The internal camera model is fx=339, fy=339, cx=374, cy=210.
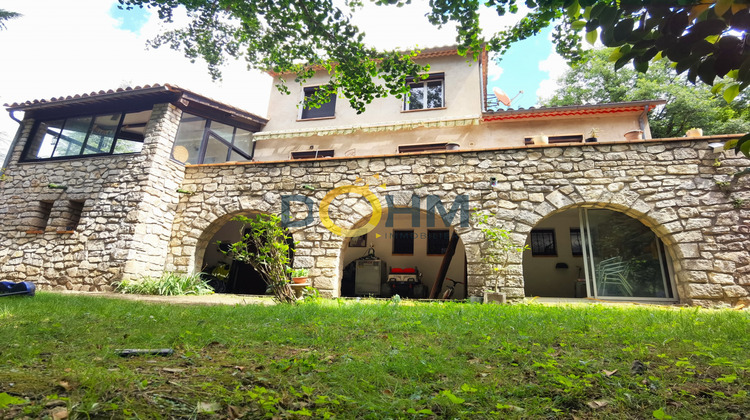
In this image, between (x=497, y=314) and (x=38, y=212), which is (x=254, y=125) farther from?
(x=497, y=314)

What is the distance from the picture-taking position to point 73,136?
8.39 meters

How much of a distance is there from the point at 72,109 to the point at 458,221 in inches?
383

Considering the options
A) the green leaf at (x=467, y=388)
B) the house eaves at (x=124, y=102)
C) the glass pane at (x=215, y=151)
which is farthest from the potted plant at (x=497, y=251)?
the house eaves at (x=124, y=102)

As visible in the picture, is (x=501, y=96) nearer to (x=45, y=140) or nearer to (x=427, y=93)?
(x=427, y=93)

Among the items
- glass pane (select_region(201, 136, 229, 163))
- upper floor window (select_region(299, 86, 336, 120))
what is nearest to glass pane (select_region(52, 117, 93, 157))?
glass pane (select_region(201, 136, 229, 163))

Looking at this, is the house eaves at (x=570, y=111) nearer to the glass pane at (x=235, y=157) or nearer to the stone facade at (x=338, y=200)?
the stone facade at (x=338, y=200)

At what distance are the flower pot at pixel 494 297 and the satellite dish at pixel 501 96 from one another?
7.42 m

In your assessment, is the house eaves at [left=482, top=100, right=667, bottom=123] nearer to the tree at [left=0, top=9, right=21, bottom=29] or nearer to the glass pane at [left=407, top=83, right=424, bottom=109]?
the glass pane at [left=407, top=83, right=424, bottom=109]

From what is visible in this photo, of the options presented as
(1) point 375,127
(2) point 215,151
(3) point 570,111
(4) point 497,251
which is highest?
(3) point 570,111

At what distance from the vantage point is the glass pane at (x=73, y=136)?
8.24 metres

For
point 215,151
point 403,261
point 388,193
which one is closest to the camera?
point 388,193

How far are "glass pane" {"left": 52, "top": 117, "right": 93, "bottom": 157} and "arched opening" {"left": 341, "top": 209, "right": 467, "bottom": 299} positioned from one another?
7.23 m

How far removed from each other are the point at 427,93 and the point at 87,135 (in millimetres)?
9023

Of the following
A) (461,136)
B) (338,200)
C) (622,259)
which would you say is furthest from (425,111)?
(622,259)
